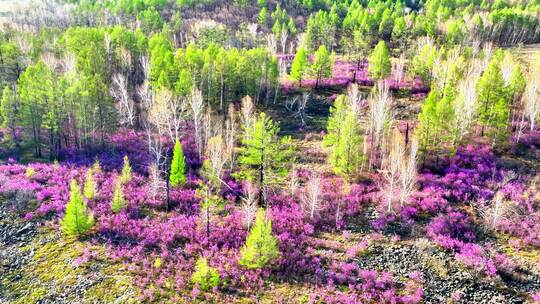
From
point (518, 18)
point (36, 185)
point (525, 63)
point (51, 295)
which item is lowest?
point (51, 295)

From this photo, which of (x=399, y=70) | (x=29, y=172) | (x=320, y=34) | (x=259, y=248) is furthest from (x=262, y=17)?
(x=259, y=248)

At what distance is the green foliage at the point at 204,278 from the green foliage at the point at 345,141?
19507 mm

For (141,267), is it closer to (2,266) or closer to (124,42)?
(2,266)

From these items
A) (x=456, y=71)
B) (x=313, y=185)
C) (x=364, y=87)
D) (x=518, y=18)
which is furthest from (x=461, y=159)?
(x=518, y=18)

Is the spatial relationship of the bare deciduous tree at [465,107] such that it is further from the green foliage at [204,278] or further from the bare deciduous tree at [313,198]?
the green foliage at [204,278]

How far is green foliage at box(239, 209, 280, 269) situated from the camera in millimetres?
31547

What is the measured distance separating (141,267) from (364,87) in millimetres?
50215

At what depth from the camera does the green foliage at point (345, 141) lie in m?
43.0

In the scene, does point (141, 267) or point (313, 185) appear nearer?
point (141, 267)

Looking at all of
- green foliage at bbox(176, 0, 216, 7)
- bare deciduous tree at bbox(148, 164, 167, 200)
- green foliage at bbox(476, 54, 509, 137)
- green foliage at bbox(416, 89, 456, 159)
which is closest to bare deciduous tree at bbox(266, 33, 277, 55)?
green foliage at bbox(176, 0, 216, 7)

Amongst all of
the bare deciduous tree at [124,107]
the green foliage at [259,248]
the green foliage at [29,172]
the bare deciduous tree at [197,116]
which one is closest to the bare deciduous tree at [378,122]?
the green foliage at [259,248]

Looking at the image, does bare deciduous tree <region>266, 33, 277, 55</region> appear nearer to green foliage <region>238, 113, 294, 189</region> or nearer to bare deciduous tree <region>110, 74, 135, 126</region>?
bare deciduous tree <region>110, 74, 135, 126</region>

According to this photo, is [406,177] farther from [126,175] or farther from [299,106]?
[126,175]

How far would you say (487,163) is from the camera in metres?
46.8
